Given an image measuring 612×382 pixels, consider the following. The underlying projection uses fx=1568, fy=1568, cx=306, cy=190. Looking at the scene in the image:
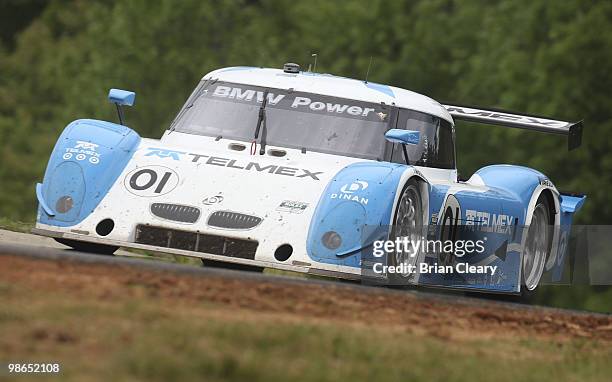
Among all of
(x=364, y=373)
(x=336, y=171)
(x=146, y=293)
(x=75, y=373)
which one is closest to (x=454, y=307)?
(x=336, y=171)

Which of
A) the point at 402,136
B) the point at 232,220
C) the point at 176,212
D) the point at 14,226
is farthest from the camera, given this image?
the point at 14,226

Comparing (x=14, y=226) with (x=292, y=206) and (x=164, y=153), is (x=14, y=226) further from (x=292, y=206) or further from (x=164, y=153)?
(x=292, y=206)

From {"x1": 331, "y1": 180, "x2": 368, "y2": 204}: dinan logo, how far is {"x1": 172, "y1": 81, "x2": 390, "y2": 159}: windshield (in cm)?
131

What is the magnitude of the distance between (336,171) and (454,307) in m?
1.97

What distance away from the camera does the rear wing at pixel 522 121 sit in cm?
1620

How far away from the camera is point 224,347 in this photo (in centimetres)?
766

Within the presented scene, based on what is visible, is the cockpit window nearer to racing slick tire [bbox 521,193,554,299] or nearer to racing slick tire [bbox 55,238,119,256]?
racing slick tire [bbox 521,193,554,299]

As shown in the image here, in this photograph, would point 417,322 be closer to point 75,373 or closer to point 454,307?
point 454,307

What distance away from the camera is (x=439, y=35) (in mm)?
51875

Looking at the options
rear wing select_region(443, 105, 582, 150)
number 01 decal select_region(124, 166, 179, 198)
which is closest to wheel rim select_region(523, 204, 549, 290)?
rear wing select_region(443, 105, 582, 150)

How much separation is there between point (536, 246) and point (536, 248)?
0.02 metres

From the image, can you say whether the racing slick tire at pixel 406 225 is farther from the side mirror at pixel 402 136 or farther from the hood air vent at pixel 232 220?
the hood air vent at pixel 232 220

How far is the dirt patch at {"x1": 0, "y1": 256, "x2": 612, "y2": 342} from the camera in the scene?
924 cm

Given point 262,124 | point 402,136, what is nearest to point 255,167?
point 262,124
